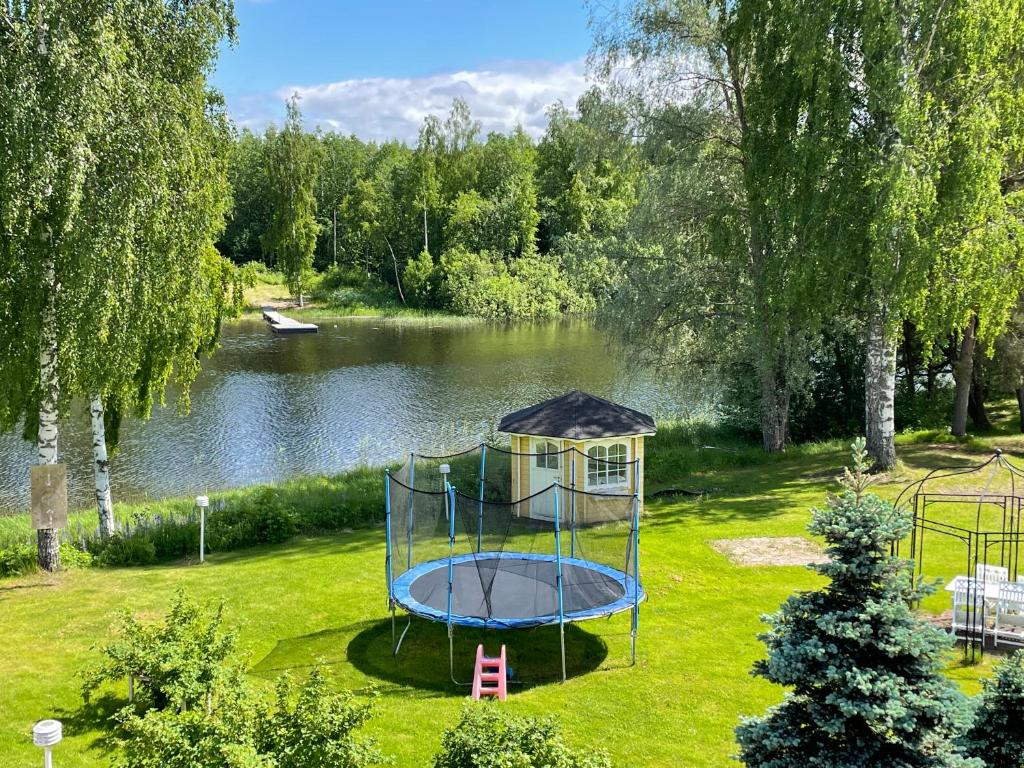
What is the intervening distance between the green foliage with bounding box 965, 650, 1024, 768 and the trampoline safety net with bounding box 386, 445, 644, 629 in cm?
484

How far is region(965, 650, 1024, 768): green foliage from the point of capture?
5.54 meters

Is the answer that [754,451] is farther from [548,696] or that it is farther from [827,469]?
[548,696]

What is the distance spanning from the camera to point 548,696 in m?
9.59

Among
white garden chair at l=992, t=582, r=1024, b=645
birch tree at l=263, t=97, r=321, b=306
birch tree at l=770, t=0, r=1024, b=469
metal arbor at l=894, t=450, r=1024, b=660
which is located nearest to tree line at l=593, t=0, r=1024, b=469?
birch tree at l=770, t=0, r=1024, b=469

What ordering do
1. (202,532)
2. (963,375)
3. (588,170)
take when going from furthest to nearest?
(588,170), (963,375), (202,532)

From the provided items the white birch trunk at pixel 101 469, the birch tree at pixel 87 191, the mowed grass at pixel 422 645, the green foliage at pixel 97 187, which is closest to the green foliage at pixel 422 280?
the mowed grass at pixel 422 645

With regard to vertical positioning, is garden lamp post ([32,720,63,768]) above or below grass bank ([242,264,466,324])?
below

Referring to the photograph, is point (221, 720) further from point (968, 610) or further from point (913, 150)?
point (913, 150)

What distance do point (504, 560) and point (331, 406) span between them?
65.2 ft

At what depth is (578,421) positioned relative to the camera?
16484 millimetres

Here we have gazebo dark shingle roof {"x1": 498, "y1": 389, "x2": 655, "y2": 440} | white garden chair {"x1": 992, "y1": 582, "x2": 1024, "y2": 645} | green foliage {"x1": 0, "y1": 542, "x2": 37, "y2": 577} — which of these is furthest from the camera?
gazebo dark shingle roof {"x1": 498, "y1": 389, "x2": 655, "y2": 440}

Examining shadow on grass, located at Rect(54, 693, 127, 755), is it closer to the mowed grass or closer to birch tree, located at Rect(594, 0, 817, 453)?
the mowed grass

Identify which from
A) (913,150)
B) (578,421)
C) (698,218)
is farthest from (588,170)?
(578,421)

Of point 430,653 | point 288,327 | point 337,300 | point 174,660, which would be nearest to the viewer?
point 174,660
